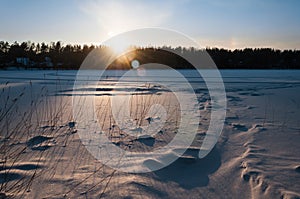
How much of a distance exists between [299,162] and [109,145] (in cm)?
223

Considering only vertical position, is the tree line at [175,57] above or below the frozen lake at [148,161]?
above

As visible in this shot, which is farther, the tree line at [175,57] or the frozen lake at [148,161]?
the tree line at [175,57]

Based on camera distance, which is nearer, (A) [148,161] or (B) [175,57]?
(A) [148,161]

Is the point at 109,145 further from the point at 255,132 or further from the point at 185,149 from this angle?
the point at 255,132

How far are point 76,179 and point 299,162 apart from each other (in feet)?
7.73

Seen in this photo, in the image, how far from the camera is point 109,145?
298 cm

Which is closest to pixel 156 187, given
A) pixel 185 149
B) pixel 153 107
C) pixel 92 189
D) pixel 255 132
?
pixel 92 189

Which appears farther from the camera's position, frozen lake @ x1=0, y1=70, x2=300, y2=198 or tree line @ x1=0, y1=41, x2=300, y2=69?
tree line @ x1=0, y1=41, x2=300, y2=69

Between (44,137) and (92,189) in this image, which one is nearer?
(92,189)

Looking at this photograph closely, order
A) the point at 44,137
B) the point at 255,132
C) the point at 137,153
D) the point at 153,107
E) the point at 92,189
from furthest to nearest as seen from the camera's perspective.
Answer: the point at 153,107, the point at 255,132, the point at 44,137, the point at 137,153, the point at 92,189

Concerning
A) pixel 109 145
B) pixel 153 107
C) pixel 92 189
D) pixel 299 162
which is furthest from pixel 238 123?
pixel 92 189

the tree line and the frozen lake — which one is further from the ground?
the tree line

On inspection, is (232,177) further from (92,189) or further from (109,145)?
(109,145)

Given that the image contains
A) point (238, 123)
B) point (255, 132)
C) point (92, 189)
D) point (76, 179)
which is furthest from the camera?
point (238, 123)
